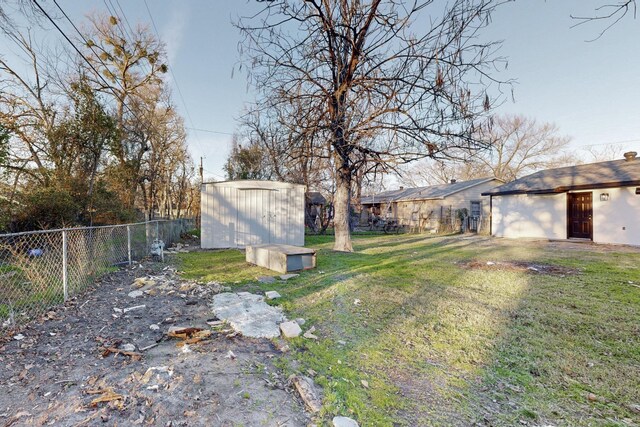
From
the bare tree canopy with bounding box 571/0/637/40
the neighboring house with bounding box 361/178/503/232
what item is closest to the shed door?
the bare tree canopy with bounding box 571/0/637/40

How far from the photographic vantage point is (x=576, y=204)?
12.1m

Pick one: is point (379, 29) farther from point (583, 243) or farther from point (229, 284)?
point (583, 243)

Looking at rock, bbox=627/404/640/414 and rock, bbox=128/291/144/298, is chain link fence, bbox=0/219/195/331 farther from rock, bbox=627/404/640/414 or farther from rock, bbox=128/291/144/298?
rock, bbox=627/404/640/414

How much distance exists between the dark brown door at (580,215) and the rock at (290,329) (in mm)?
13572

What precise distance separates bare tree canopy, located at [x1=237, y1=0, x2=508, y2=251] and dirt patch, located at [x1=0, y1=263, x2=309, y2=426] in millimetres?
4641

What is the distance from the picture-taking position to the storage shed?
10.2 metres

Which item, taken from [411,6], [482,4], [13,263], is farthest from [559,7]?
[13,263]

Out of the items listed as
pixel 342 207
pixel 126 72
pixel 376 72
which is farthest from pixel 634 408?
pixel 126 72

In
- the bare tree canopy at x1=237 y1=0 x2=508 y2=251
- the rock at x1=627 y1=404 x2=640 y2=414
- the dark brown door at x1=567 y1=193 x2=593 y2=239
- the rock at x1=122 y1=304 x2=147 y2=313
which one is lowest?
the rock at x1=627 y1=404 x2=640 y2=414

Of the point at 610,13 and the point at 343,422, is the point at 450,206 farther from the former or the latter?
the point at 343,422

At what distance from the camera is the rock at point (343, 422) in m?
1.72

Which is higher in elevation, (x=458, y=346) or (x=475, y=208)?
(x=475, y=208)

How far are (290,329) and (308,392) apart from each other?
1.09 m

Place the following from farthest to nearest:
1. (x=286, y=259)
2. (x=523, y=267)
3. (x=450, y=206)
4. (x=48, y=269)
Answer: (x=450, y=206) < (x=523, y=267) < (x=286, y=259) < (x=48, y=269)
